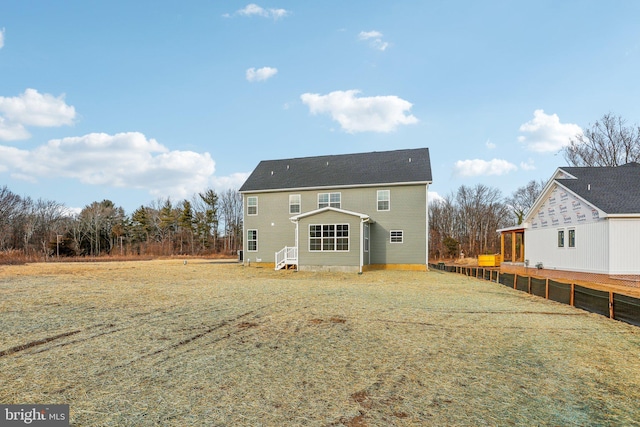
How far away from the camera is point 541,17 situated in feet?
48.0

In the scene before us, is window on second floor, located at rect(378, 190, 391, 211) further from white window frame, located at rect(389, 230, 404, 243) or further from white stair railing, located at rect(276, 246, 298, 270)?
white stair railing, located at rect(276, 246, 298, 270)

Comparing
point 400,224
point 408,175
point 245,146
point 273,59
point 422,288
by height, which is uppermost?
point 273,59

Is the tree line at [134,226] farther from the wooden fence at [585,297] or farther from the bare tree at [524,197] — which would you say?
the wooden fence at [585,297]

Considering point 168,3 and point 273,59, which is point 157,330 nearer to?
point 168,3

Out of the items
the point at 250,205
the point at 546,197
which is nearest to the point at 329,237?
the point at 250,205

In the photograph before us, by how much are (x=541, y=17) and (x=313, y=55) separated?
9.76 m

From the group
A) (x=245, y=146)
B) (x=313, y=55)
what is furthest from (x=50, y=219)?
(x=313, y=55)

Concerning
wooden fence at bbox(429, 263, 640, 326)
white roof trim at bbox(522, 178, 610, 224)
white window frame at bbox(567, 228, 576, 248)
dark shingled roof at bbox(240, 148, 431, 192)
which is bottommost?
wooden fence at bbox(429, 263, 640, 326)

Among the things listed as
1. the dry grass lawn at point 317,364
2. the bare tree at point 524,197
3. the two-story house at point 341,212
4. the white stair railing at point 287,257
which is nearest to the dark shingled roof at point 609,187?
the two-story house at point 341,212

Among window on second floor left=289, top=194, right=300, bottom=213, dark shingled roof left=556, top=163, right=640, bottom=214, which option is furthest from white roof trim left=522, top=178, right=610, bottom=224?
window on second floor left=289, top=194, right=300, bottom=213

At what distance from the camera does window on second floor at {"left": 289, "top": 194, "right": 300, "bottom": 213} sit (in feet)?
74.3

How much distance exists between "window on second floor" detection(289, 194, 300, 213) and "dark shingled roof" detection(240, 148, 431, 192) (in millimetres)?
626

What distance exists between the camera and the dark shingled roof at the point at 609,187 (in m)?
14.9

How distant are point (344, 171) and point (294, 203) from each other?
3.91 metres
